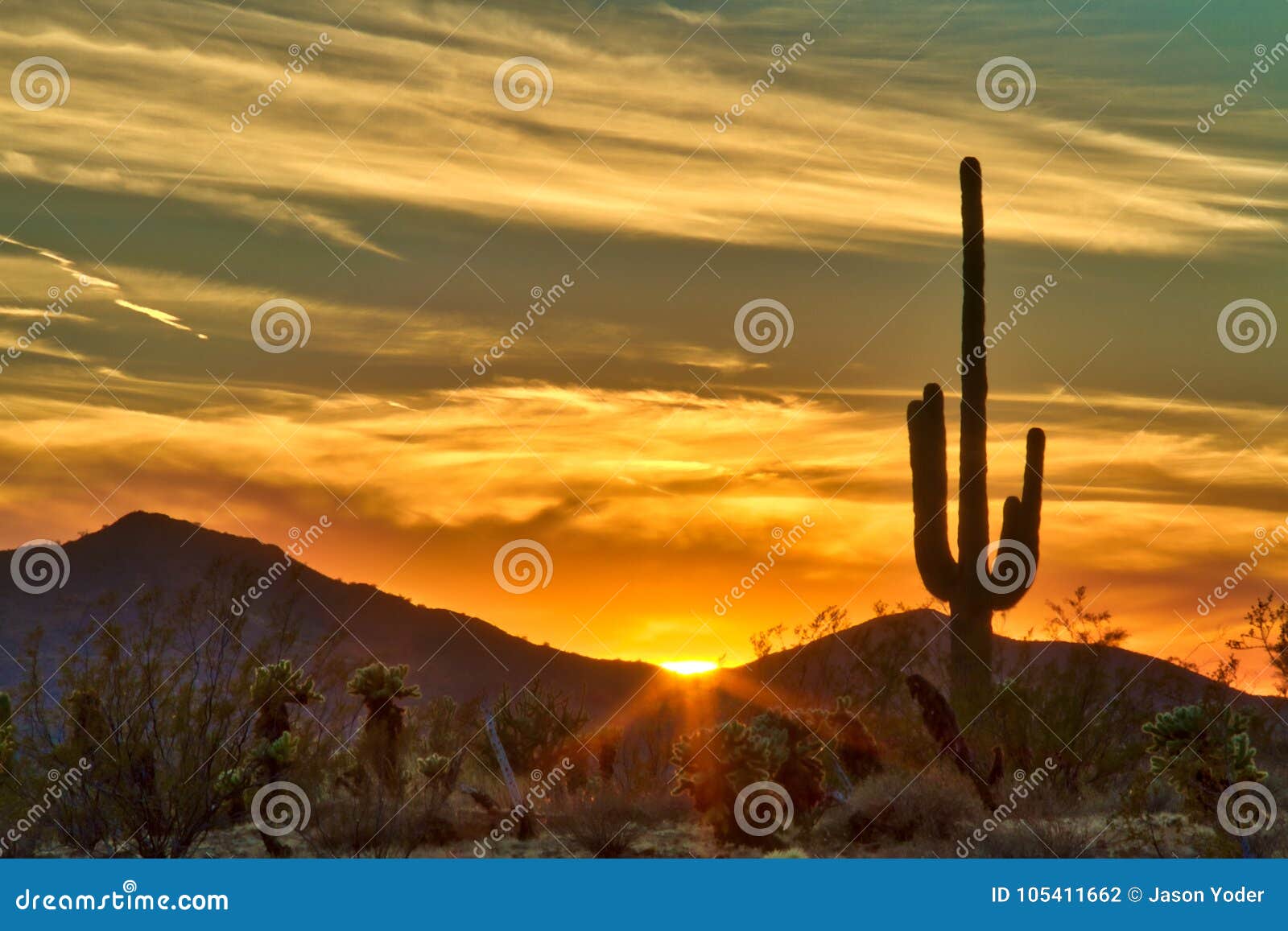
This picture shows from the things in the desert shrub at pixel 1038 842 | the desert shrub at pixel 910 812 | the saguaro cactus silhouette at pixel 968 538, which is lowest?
the desert shrub at pixel 1038 842

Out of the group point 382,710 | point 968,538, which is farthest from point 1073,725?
point 382,710

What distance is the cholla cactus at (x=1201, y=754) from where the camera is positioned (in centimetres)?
1301

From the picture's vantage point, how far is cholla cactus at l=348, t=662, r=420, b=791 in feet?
53.0

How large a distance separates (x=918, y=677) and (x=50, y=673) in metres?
9.65

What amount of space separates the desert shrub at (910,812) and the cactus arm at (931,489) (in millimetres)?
5088

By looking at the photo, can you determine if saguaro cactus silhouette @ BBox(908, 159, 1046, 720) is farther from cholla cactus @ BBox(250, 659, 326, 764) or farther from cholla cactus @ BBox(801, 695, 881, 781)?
cholla cactus @ BBox(250, 659, 326, 764)

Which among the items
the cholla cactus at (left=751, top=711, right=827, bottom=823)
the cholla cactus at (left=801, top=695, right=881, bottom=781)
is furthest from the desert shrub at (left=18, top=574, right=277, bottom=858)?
the cholla cactus at (left=801, top=695, right=881, bottom=781)

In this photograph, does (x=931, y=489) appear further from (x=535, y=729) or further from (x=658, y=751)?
(x=535, y=729)

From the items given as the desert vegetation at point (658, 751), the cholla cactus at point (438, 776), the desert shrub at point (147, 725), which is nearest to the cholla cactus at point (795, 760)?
the desert vegetation at point (658, 751)

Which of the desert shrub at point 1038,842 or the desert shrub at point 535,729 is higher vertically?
the desert shrub at point 535,729

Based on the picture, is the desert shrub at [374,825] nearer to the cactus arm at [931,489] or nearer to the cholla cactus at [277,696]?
the cholla cactus at [277,696]

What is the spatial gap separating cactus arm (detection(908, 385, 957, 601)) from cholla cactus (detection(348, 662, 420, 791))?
8.00m

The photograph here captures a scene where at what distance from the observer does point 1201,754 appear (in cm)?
1325

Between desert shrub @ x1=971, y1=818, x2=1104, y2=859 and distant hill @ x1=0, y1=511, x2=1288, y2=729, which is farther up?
distant hill @ x1=0, y1=511, x2=1288, y2=729
